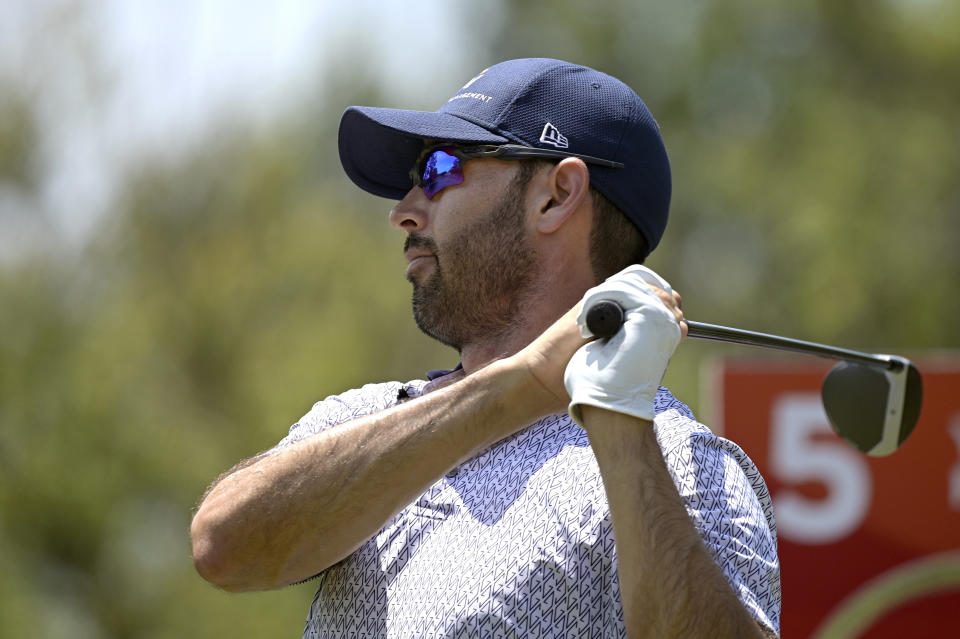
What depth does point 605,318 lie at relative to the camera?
2.25 m

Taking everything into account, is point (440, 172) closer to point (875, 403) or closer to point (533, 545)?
point (533, 545)

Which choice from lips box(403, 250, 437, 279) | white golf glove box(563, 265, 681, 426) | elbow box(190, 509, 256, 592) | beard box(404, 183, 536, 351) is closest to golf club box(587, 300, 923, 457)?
white golf glove box(563, 265, 681, 426)

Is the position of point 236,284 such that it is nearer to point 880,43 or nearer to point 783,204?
point 783,204

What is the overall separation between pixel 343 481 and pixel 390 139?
999 mm

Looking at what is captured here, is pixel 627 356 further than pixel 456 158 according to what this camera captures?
No

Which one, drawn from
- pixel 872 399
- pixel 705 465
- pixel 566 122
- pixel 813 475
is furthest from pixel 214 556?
pixel 813 475

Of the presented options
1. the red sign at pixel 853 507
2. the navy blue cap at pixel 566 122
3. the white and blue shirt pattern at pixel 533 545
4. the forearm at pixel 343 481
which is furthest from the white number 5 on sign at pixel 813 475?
the forearm at pixel 343 481

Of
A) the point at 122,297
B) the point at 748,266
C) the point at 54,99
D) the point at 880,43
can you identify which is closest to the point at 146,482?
the point at 122,297

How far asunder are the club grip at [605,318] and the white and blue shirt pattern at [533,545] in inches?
11.8

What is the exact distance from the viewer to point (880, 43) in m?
19.1

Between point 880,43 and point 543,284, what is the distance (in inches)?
697

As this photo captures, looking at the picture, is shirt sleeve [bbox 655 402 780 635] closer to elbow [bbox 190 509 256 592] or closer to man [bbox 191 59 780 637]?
man [bbox 191 59 780 637]

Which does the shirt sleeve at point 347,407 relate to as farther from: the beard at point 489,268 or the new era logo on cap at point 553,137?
the new era logo on cap at point 553,137

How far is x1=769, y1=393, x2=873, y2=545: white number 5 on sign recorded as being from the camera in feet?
18.1
